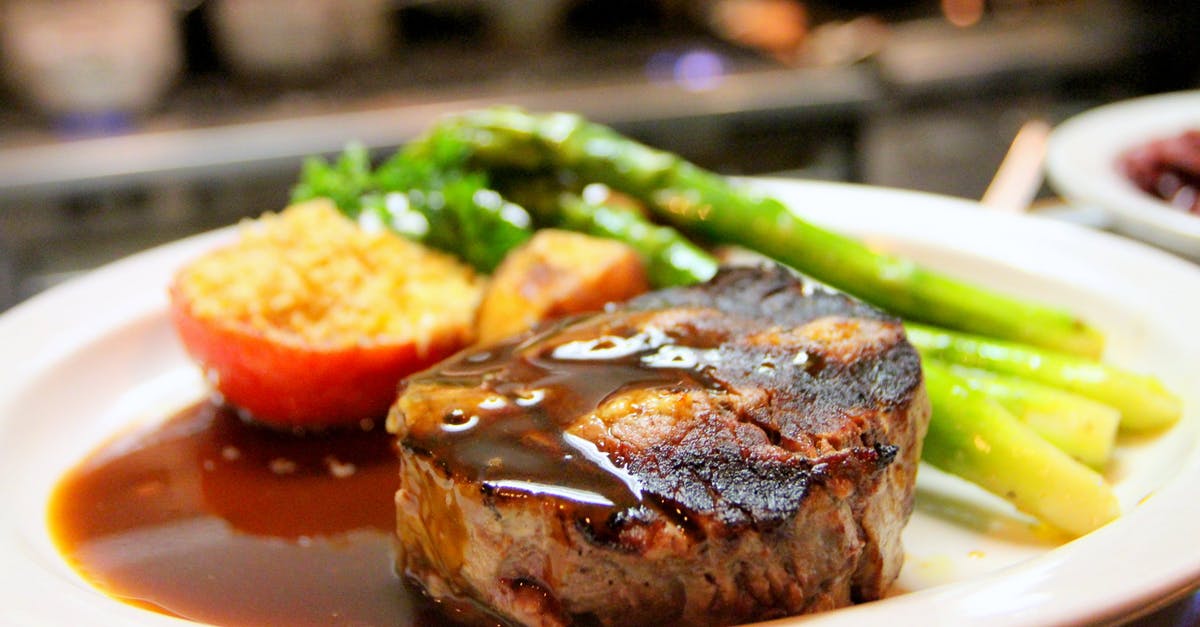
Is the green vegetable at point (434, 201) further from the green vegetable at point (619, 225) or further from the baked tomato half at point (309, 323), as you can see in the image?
the baked tomato half at point (309, 323)

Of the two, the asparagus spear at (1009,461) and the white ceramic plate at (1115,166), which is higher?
the white ceramic plate at (1115,166)

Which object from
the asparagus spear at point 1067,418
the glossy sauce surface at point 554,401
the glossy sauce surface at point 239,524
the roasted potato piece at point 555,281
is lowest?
the glossy sauce surface at point 239,524

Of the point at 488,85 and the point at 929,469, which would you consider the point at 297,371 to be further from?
the point at 488,85

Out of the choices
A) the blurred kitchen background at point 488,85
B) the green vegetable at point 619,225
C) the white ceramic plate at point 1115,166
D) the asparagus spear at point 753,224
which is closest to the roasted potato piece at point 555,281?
the green vegetable at point 619,225

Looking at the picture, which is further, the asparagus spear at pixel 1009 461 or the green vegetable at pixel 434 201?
the green vegetable at pixel 434 201

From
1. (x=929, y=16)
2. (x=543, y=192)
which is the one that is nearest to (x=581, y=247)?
(x=543, y=192)

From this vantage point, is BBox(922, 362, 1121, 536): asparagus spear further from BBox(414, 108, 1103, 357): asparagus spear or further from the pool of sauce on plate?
the pool of sauce on plate

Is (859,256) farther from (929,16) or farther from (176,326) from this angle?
(929,16)

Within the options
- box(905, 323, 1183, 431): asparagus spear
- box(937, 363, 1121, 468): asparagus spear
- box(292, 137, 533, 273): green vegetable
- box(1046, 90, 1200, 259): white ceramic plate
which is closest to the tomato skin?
box(292, 137, 533, 273): green vegetable
